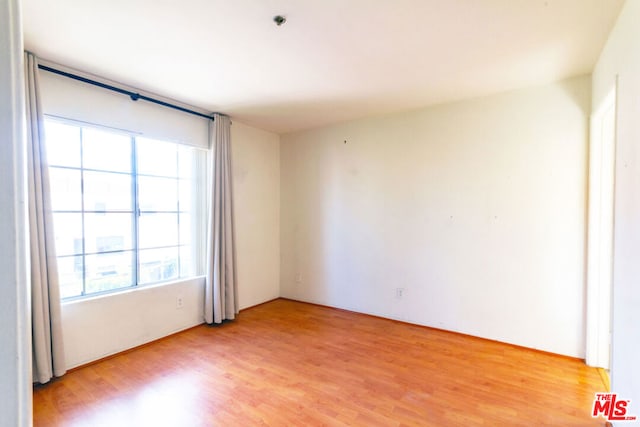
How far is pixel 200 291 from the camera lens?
3.61 metres

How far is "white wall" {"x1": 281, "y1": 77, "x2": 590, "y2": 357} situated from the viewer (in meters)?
2.73

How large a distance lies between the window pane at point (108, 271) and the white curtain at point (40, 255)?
37 centimetres

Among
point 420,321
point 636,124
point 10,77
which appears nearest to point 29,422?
point 10,77

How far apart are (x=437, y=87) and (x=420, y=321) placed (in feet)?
8.49

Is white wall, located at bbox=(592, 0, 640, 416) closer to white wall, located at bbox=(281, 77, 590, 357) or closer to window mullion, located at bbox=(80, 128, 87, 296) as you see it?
white wall, located at bbox=(281, 77, 590, 357)

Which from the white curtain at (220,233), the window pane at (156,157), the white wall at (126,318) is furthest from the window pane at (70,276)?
the white curtain at (220,233)

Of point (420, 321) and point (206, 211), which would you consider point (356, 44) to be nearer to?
point (206, 211)

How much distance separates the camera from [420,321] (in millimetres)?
3500

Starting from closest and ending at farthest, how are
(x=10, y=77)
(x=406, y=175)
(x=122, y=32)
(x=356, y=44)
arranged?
(x=10, y=77), (x=122, y=32), (x=356, y=44), (x=406, y=175)

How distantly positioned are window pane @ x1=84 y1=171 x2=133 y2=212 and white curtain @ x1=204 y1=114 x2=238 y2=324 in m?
0.86

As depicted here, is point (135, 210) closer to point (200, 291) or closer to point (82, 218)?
point (82, 218)

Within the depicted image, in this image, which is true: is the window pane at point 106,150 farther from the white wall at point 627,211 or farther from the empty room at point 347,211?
the white wall at point 627,211

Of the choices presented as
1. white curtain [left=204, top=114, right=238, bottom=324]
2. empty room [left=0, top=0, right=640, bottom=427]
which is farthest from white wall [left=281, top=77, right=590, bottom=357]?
white curtain [left=204, top=114, right=238, bottom=324]

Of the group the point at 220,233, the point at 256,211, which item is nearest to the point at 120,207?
the point at 220,233
